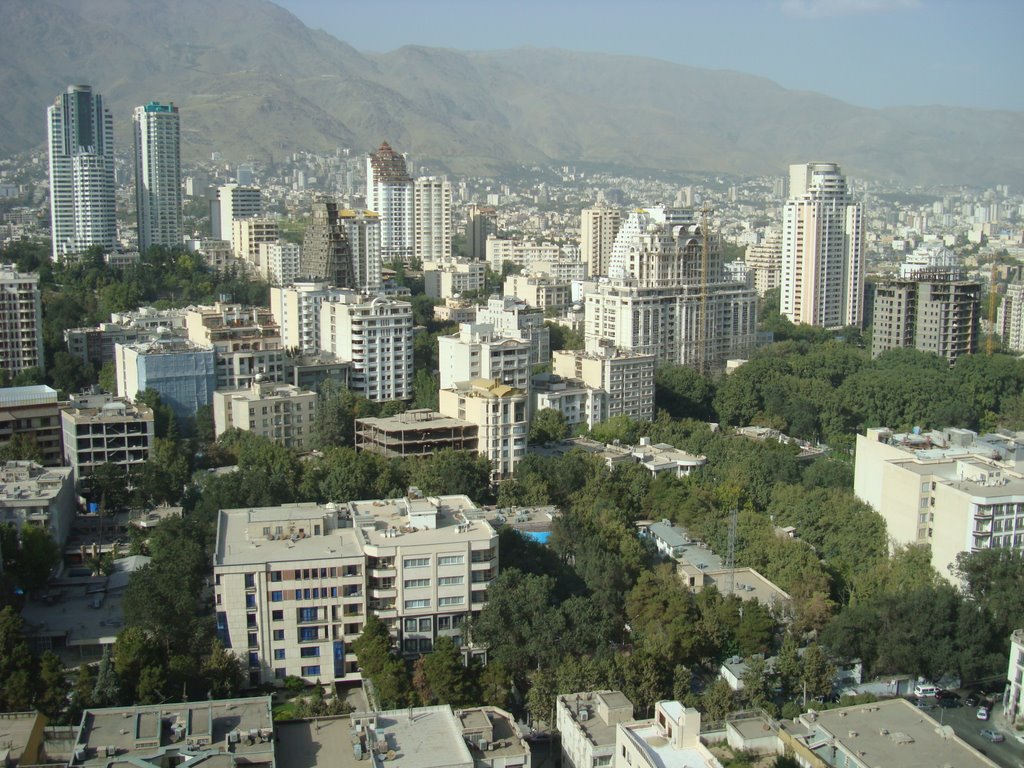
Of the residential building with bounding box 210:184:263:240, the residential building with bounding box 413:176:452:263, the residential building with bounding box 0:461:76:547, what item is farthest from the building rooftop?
the residential building with bounding box 413:176:452:263

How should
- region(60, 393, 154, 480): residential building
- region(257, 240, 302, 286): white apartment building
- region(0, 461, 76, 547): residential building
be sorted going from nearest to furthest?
region(0, 461, 76, 547): residential building < region(60, 393, 154, 480): residential building < region(257, 240, 302, 286): white apartment building

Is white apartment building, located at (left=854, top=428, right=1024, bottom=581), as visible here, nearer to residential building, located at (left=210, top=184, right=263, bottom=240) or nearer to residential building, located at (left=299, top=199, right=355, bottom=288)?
residential building, located at (left=299, top=199, right=355, bottom=288)

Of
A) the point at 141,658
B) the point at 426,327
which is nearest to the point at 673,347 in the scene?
the point at 426,327

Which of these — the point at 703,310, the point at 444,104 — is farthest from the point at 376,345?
the point at 444,104

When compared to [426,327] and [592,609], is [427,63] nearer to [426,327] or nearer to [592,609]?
[426,327]

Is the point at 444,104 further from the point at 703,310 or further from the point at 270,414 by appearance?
the point at 270,414

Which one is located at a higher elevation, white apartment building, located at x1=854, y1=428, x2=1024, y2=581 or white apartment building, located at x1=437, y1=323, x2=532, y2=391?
white apartment building, located at x1=437, y1=323, x2=532, y2=391

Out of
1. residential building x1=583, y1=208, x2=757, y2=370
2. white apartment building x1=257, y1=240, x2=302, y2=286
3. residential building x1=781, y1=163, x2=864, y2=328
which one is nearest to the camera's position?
residential building x1=583, y1=208, x2=757, y2=370
